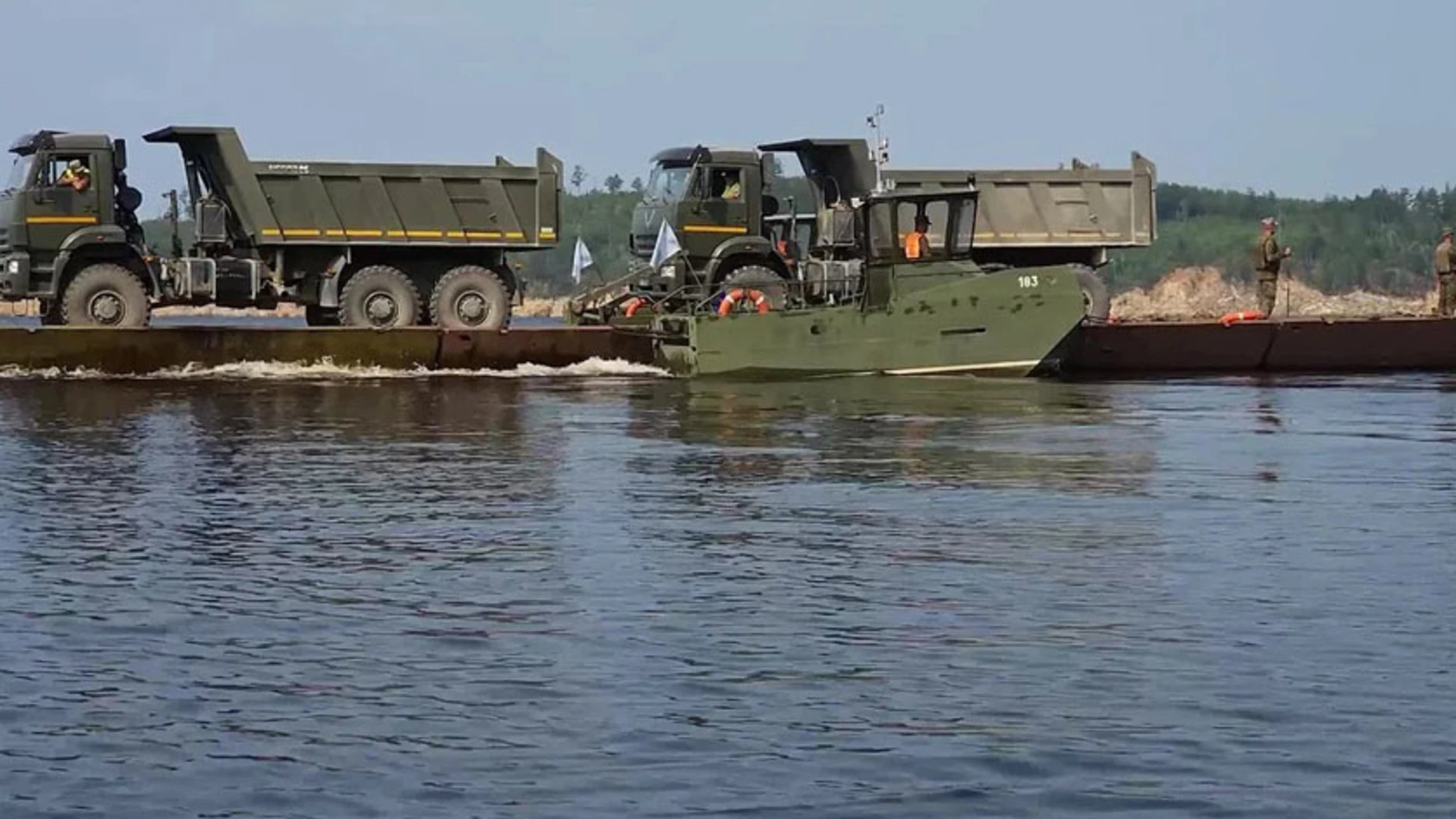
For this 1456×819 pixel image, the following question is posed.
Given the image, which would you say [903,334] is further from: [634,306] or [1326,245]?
[1326,245]

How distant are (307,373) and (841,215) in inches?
264

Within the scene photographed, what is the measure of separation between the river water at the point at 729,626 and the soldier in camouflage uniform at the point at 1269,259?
11560 mm

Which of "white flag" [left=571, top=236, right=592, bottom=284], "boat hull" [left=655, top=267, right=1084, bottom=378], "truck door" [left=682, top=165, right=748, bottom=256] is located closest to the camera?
"boat hull" [left=655, top=267, right=1084, bottom=378]

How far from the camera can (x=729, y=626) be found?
995 centimetres

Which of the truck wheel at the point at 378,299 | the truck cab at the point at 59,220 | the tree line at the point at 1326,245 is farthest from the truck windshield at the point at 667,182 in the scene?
the tree line at the point at 1326,245

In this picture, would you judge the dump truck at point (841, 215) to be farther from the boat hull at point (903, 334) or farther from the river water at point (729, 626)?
the river water at point (729, 626)

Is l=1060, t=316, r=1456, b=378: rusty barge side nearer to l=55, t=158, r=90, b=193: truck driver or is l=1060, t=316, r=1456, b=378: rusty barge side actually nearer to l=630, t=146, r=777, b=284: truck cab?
l=630, t=146, r=777, b=284: truck cab

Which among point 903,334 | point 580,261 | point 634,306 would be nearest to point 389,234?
point 634,306

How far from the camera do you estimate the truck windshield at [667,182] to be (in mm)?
29594

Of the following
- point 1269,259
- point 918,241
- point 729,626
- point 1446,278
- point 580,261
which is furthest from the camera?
point 580,261

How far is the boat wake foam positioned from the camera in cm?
2695

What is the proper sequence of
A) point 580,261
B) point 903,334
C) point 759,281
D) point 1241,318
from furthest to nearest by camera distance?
1. point 580,261
2. point 1241,318
3. point 759,281
4. point 903,334

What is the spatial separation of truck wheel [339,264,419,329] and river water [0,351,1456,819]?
9731mm

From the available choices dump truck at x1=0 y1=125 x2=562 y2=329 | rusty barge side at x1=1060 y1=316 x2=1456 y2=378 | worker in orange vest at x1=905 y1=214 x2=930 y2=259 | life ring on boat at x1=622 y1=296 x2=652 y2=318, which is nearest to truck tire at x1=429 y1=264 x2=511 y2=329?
dump truck at x1=0 y1=125 x2=562 y2=329
